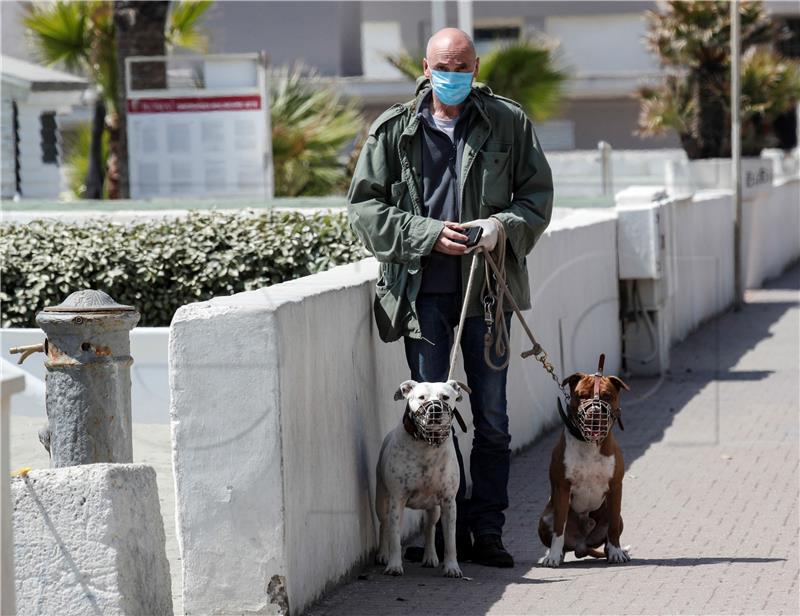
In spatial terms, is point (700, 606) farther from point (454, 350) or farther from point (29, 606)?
point (29, 606)

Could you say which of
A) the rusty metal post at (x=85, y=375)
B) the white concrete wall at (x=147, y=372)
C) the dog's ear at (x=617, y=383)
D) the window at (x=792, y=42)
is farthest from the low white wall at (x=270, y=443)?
the window at (x=792, y=42)

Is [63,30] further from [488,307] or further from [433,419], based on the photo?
[433,419]

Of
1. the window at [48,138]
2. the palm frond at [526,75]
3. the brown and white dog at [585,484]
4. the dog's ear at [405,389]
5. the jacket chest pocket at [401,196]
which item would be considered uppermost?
the palm frond at [526,75]

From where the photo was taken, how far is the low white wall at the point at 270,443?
17.6 ft

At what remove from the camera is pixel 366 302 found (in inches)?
258

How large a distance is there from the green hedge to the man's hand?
16.0 feet

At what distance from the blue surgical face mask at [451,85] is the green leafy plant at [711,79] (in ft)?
48.8

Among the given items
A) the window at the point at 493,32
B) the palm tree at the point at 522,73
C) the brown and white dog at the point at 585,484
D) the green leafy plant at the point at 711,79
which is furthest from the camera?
the window at the point at 493,32

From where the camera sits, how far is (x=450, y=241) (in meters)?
6.09

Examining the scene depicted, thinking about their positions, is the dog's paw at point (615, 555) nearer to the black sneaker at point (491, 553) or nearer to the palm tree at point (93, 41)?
the black sneaker at point (491, 553)

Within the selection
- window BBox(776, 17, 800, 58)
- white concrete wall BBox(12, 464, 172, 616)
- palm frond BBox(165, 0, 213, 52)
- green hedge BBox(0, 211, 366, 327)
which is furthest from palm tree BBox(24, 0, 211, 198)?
window BBox(776, 17, 800, 58)

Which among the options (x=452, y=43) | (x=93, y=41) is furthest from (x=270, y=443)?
(x=93, y=41)

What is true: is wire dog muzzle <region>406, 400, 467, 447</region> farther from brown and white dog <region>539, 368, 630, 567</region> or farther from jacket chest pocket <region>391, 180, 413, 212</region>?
jacket chest pocket <region>391, 180, 413, 212</region>

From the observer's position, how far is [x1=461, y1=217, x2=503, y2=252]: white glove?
6.11 m
